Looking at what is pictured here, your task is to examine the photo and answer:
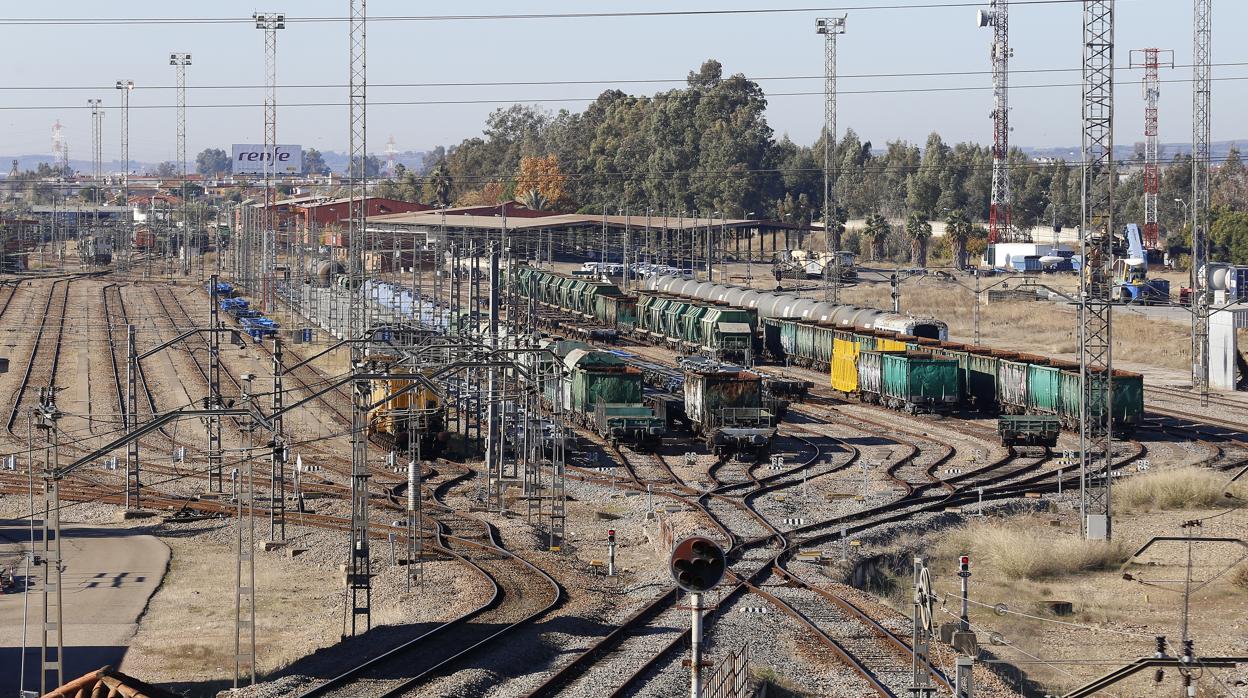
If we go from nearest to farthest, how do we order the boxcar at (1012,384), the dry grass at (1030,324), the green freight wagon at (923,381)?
1. the boxcar at (1012,384)
2. the green freight wagon at (923,381)
3. the dry grass at (1030,324)

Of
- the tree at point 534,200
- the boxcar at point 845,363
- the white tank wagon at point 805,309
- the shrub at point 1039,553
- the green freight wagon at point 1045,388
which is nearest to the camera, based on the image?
the shrub at point 1039,553

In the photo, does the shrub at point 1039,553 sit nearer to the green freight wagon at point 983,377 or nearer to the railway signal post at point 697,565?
the railway signal post at point 697,565

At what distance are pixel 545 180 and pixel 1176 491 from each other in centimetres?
14269

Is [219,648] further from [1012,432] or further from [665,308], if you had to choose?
[665,308]

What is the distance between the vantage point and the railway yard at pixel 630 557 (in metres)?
22.8

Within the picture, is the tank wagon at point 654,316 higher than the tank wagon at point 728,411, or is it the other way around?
the tank wagon at point 654,316

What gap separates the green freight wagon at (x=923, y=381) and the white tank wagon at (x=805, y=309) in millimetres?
7831

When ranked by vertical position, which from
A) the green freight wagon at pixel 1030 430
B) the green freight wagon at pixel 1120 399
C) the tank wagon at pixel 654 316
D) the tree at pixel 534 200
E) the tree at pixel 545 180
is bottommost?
the green freight wagon at pixel 1030 430

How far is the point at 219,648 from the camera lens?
83.6 feet

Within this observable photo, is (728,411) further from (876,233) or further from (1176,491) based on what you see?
(876,233)

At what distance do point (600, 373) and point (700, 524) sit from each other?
590 inches

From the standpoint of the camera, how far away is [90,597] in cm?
2909

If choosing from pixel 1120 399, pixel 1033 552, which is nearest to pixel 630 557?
pixel 1033 552

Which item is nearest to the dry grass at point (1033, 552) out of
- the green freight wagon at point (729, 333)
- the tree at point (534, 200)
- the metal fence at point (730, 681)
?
the metal fence at point (730, 681)
